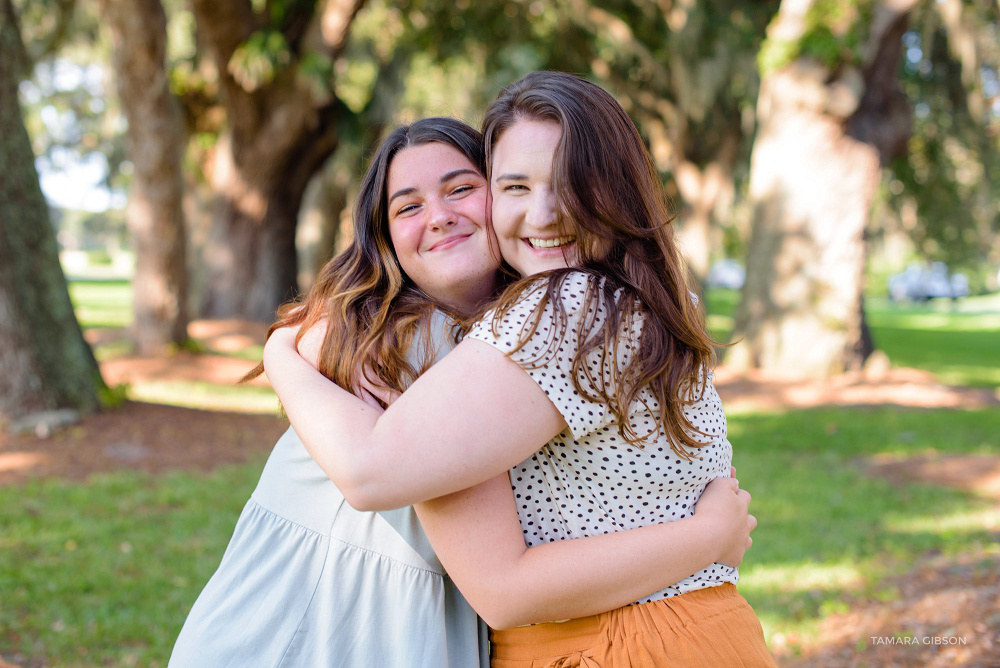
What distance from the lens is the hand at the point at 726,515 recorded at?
1730mm

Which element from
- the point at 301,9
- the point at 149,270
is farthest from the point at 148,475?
the point at 301,9

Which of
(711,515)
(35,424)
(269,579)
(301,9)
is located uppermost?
(301,9)

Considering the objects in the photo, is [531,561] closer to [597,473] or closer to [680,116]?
[597,473]

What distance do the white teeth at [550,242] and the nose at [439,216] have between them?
0.77ft

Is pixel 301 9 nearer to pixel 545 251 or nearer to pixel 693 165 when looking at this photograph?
pixel 693 165

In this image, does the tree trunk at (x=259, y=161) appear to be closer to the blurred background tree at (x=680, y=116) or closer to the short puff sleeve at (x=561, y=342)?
the blurred background tree at (x=680, y=116)

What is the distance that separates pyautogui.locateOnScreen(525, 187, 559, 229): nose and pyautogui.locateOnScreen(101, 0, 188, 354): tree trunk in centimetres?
952

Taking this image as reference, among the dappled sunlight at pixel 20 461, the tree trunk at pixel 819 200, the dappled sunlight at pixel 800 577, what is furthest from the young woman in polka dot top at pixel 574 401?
the tree trunk at pixel 819 200

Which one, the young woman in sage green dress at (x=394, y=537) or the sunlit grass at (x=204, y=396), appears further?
the sunlit grass at (x=204, y=396)

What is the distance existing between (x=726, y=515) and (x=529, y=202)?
2.35 feet

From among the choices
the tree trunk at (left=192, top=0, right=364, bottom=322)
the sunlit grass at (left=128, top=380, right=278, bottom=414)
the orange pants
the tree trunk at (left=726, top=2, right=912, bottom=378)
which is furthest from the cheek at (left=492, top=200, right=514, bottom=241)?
the tree trunk at (left=192, top=0, right=364, bottom=322)

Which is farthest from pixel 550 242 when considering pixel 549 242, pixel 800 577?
pixel 800 577

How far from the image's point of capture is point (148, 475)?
21.5ft

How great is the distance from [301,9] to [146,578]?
9645 millimetres
